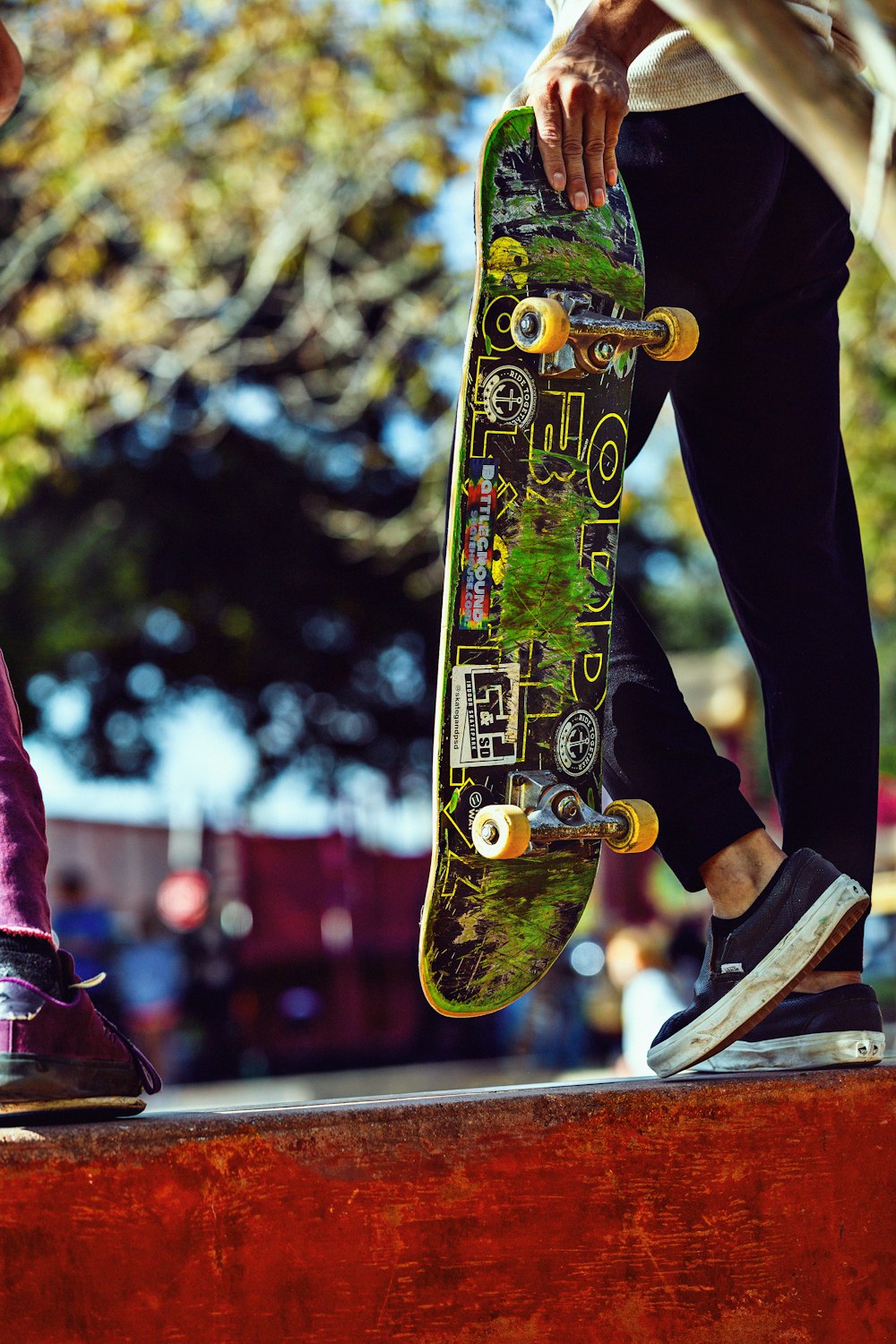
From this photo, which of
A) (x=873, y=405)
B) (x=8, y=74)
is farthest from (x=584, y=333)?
(x=873, y=405)

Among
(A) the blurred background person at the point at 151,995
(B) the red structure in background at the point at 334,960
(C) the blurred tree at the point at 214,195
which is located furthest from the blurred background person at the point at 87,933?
(C) the blurred tree at the point at 214,195

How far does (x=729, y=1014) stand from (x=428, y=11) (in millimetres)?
7125

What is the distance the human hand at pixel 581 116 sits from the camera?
6.47 feet

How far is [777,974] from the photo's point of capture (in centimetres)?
203

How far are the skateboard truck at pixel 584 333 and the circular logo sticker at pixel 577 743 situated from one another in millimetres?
499

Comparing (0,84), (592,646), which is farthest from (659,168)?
(0,84)

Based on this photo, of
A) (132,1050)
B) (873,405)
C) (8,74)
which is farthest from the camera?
(873,405)

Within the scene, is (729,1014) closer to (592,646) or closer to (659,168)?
(592,646)

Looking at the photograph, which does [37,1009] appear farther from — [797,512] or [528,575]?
[797,512]

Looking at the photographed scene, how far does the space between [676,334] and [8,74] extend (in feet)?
3.15

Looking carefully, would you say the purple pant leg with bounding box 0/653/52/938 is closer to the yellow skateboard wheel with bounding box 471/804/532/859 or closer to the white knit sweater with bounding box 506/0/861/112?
the yellow skateboard wheel with bounding box 471/804/532/859

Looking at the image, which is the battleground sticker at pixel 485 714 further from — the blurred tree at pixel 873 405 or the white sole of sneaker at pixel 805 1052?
the blurred tree at pixel 873 405

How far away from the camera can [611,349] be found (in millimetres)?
2086

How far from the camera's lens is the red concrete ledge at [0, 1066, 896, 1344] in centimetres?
140
